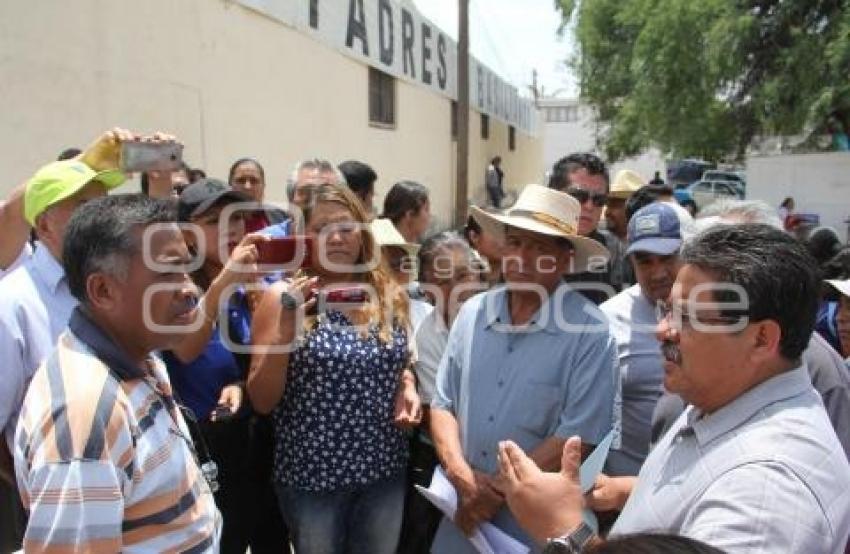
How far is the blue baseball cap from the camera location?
8.59 feet

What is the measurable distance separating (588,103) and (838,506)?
68.5ft

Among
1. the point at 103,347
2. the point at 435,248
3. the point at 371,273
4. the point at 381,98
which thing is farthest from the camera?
the point at 381,98

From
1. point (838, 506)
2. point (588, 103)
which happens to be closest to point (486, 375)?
point (838, 506)

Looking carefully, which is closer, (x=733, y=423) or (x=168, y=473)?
(x=733, y=423)

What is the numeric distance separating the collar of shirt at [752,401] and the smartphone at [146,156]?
6.41 feet

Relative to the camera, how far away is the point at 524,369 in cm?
236

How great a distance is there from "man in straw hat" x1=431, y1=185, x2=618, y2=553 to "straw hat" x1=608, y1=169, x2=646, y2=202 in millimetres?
2467

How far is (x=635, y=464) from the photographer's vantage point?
2.55 metres

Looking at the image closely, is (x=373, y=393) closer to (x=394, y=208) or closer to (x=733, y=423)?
(x=733, y=423)

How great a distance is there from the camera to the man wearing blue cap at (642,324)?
2549 millimetres

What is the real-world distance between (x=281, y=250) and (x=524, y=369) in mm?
898

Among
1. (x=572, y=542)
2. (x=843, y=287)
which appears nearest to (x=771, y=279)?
(x=572, y=542)

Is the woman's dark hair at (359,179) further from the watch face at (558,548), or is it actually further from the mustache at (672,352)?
the watch face at (558,548)

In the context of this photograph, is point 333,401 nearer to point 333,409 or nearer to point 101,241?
point 333,409
